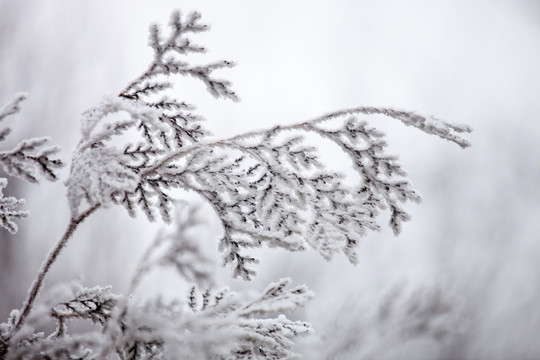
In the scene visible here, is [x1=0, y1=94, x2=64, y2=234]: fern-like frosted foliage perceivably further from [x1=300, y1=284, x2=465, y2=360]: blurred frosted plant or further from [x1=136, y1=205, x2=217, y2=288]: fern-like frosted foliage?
[x1=300, y1=284, x2=465, y2=360]: blurred frosted plant

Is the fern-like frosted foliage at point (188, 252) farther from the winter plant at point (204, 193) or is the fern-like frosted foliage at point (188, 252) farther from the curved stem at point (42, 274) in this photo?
the curved stem at point (42, 274)

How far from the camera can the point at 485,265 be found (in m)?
26.5

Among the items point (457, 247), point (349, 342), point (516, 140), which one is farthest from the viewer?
point (516, 140)

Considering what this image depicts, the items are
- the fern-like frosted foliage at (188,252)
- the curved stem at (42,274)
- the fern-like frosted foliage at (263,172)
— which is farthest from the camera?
the fern-like frosted foliage at (263,172)

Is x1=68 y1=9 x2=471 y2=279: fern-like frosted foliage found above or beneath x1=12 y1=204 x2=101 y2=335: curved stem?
above

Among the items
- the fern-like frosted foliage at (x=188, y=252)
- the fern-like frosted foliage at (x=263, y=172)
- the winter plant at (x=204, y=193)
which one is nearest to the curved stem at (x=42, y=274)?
the winter plant at (x=204, y=193)

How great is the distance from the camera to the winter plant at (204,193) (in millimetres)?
1792

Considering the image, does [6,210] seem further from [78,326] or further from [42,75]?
[42,75]

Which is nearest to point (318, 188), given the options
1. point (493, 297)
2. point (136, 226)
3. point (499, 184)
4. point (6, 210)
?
point (6, 210)

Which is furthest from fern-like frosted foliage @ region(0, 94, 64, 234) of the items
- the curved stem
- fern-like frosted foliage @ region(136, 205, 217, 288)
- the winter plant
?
fern-like frosted foliage @ region(136, 205, 217, 288)

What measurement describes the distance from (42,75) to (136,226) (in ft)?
32.2

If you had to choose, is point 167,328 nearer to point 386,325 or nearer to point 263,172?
point 263,172

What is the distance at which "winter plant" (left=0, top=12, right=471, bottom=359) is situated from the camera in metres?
1.79

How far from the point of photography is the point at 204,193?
2.30 meters
